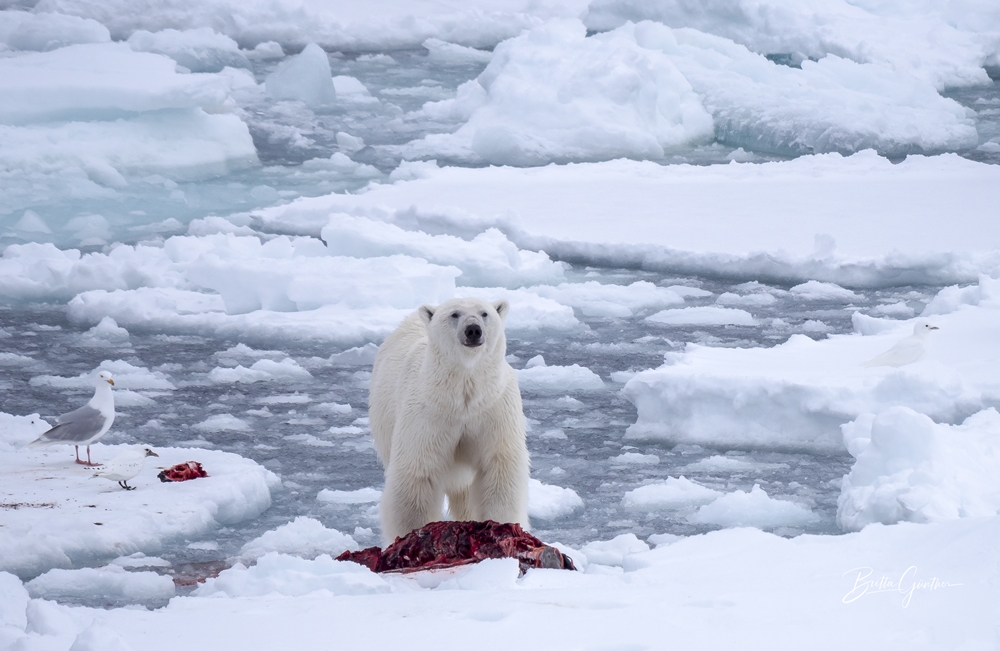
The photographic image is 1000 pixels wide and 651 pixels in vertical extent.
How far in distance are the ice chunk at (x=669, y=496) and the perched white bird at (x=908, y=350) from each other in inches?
53.0

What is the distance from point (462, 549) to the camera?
3.13 m

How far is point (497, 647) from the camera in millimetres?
2205

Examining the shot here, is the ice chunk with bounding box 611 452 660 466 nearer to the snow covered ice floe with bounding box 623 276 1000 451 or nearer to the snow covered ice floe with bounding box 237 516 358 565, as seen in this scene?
the snow covered ice floe with bounding box 623 276 1000 451

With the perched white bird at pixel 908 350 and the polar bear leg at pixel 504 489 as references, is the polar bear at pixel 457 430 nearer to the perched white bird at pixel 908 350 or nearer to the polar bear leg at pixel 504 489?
the polar bear leg at pixel 504 489

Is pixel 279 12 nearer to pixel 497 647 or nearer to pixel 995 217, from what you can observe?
pixel 995 217

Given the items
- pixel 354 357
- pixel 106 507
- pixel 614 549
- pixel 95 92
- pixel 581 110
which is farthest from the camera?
pixel 581 110

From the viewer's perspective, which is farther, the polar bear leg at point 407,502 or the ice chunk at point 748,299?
the ice chunk at point 748,299

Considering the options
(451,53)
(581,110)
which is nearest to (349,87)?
(451,53)

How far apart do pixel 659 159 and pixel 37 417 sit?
9.26 meters

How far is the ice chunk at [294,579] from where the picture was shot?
110 inches

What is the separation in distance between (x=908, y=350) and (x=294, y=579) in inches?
134

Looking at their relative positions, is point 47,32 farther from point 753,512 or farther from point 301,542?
point 753,512

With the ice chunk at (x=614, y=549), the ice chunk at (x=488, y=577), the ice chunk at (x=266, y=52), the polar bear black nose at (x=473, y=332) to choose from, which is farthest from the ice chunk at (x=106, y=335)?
the ice chunk at (x=266, y=52)

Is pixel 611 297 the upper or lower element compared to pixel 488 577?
upper
